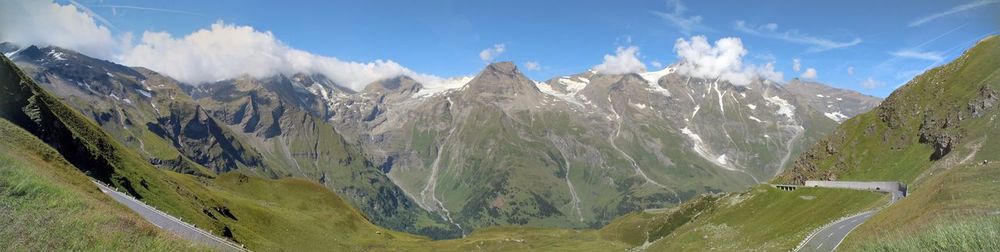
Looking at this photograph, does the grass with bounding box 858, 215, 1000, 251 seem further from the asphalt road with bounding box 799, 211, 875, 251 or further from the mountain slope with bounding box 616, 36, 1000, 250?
the mountain slope with bounding box 616, 36, 1000, 250

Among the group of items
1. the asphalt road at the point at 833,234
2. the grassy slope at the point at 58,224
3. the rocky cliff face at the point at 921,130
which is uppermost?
the rocky cliff face at the point at 921,130

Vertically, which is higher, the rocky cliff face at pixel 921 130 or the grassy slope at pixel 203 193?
the rocky cliff face at pixel 921 130

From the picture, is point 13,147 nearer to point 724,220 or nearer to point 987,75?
point 724,220

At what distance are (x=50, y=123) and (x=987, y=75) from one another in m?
144

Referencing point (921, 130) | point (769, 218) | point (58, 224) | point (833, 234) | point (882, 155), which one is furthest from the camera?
point (882, 155)

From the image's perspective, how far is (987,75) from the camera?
101188mm

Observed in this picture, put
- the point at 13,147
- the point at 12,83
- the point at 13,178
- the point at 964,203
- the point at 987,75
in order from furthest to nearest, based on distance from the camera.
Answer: the point at 987,75
the point at 12,83
the point at 13,147
the point at 964,203
the point at 13,178

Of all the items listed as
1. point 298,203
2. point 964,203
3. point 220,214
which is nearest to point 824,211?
point 964,203

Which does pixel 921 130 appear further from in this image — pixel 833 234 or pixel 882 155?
pixel 833 234

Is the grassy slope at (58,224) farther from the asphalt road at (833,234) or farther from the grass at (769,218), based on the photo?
the grass at (769,218)

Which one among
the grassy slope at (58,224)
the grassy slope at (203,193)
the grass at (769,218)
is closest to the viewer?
the grassy slope at (58,224)

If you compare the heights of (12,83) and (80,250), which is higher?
(12,83)

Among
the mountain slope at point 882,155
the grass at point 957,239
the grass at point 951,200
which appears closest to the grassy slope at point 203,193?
the grass at point 957,239

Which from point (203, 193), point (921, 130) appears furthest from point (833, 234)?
point (203, 193)
